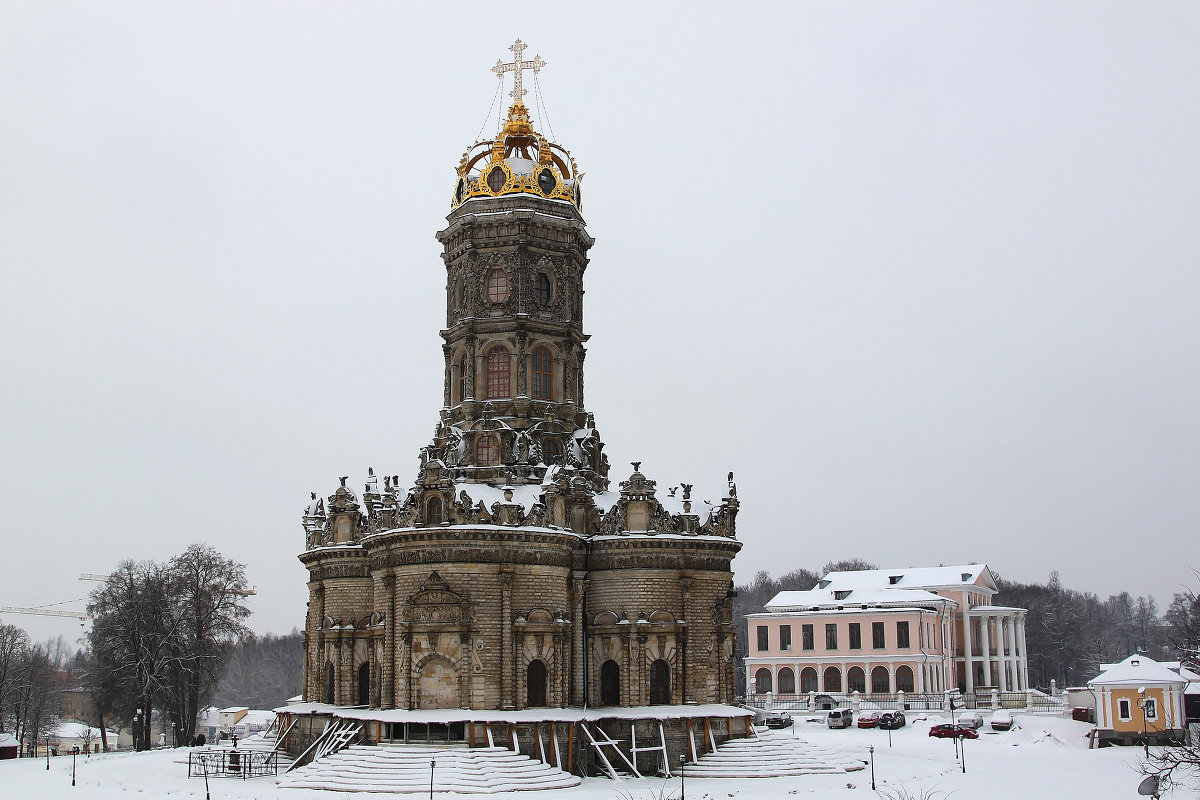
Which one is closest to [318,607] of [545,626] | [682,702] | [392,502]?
[392,502]

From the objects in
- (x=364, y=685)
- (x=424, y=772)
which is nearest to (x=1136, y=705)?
(x=364, y=685)

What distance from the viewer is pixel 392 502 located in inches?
1882

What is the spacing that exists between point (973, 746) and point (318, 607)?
2993 centimetres

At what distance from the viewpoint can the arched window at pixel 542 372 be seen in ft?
175

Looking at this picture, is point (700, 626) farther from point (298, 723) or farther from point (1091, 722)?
point (1091, 722)

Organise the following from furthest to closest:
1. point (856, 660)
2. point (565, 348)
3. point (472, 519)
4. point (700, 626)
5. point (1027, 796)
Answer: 1. point (856, 660)
2. point (565, 348)
3. point (700, 626)
4. point (472, 519)
5. point (1027, 796)

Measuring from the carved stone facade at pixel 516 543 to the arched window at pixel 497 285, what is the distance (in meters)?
0.07

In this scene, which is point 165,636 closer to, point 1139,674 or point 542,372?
point 542,372

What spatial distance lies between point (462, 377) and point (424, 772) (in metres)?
18.8

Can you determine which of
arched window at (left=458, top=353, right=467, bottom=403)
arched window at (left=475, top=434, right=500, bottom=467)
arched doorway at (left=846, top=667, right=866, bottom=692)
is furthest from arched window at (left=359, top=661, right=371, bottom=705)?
arched doorway at (left=846, top=667, right=866, bottom=692)

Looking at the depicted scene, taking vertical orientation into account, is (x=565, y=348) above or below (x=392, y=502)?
above

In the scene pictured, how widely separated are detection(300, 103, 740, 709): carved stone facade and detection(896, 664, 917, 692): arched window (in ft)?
111

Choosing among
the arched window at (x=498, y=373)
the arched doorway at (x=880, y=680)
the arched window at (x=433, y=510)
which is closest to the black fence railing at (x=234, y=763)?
the arched window at (x=433, y=510)

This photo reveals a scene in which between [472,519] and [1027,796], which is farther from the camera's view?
[472,519]
